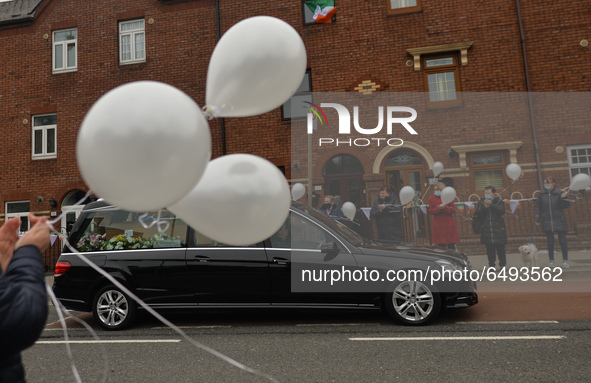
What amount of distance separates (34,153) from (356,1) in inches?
473

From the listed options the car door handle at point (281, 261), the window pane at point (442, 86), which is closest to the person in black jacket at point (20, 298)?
the car door handle at point (281, 261)

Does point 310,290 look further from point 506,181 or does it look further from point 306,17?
point 306,17

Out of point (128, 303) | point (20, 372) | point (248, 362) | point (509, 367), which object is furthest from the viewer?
point (128, 303)

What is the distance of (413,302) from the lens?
571cm

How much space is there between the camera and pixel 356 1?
542 inches

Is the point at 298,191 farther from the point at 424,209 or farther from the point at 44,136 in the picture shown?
the point at 44,136

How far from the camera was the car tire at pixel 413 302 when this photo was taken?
5672mm

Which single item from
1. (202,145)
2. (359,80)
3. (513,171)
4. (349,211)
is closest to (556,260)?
(513,171)

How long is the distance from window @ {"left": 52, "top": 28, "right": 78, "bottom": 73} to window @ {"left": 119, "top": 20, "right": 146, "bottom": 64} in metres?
1.74

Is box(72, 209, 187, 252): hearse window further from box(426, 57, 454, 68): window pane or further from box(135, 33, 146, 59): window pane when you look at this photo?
box(426, 57, 454, 68): window pane

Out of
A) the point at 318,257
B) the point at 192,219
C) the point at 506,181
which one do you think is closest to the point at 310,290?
the point at 318,257

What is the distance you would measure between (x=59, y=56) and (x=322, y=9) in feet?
30.9

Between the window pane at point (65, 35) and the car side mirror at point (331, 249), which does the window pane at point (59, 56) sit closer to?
the window pane at point (65, 35)

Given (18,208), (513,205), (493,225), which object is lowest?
(493,225)
